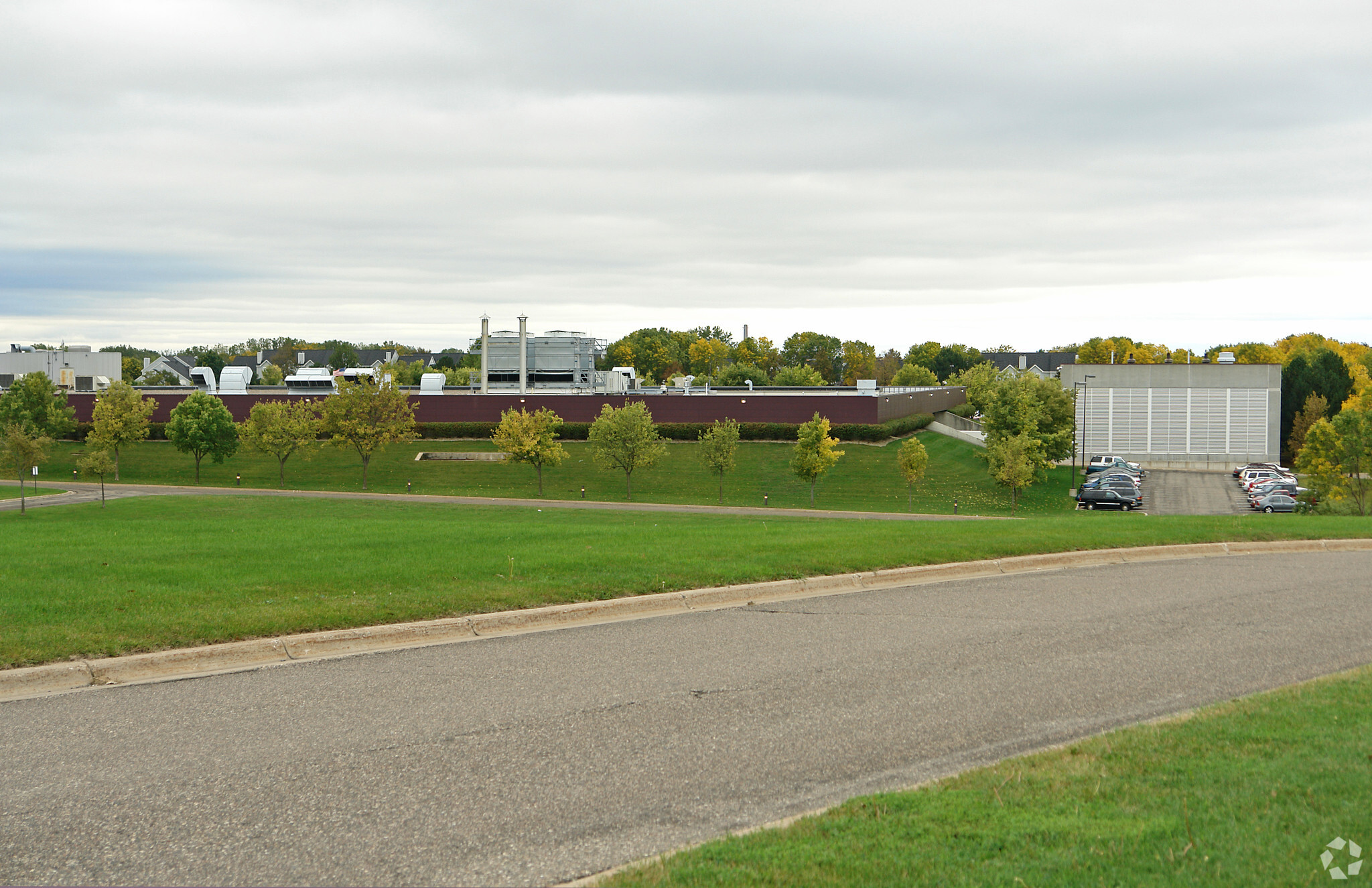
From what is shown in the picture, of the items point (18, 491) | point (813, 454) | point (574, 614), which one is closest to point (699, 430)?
point (813, 454)

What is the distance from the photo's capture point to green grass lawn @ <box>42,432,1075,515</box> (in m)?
51.0

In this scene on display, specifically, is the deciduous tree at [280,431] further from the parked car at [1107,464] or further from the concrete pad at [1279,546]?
the parked car at [1107,464]

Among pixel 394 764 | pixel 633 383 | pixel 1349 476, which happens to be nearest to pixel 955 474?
pixel 1349 476

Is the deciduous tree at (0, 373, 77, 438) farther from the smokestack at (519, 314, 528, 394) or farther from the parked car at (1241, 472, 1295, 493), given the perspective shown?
the parked car at (1241, 472, 1295, 493)

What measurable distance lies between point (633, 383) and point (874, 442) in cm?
3082

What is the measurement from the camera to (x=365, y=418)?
5656 cm

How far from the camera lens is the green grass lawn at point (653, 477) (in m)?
51.0

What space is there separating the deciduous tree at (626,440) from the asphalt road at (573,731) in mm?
39132

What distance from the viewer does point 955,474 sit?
56844 mm

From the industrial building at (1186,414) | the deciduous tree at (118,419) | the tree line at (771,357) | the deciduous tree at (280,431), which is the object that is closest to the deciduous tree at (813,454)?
the deciduous tree at (280,431)

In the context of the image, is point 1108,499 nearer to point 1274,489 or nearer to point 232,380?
point 1274,489

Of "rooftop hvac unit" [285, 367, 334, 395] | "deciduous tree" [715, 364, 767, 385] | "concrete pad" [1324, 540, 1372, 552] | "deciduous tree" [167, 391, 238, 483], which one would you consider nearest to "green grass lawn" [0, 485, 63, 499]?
"deciduous tree" [167, 391, 238, 483]

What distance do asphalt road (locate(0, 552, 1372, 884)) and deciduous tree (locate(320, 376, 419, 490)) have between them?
1881 inches

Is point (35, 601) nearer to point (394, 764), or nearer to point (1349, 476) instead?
point (394, 764)
